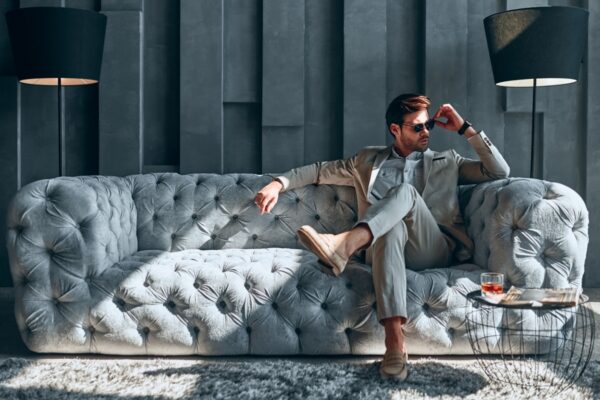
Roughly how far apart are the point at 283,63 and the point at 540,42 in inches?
52.7

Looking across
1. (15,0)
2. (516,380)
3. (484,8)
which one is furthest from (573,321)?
(15,0)

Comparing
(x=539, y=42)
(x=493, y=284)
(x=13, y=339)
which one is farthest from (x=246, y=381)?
(x=539, y=42)

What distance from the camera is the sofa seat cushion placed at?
2463mm

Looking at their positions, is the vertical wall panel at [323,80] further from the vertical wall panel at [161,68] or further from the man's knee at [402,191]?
the man's knee at [402,191]

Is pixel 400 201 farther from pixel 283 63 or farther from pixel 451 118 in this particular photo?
pixel 283 63

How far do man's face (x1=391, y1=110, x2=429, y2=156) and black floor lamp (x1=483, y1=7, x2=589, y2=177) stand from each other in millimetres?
612

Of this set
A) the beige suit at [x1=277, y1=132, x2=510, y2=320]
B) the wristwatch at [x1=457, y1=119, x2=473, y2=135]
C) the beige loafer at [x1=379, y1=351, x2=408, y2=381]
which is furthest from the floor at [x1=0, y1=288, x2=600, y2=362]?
the wristwatch at [x1=457, y1=119, x2=473, y2=135]

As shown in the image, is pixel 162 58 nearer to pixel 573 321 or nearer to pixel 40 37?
pixel 40 37

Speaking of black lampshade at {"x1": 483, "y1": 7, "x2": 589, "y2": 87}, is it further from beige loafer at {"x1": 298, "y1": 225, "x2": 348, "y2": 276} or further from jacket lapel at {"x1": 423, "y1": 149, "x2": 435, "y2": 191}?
beige loafer at {"x1": 298, "y1": 225, "x2": 348, "y2": 276}

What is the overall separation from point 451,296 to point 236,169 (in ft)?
5.50

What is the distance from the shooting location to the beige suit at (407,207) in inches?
92.3

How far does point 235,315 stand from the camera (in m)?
2.48

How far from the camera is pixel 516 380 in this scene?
2176 mm

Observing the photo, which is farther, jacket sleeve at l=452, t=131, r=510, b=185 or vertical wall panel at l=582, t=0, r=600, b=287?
vertical wall panel at l=582, t=0, r=600, b=287
